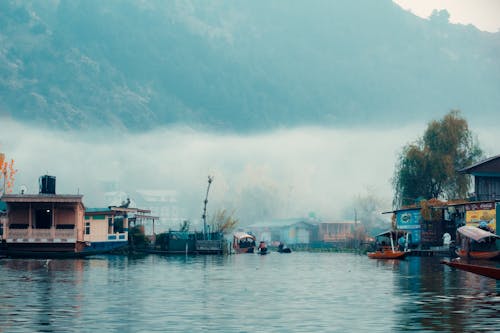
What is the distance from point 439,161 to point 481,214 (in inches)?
897

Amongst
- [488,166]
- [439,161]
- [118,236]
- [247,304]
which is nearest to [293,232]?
[439,161]

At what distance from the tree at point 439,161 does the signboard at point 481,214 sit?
18.2 m

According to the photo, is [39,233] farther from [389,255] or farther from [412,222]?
[412,222]

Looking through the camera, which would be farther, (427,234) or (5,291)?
(427,234)

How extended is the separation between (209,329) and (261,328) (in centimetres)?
156

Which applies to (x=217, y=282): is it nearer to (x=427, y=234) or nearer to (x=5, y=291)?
(x=5, y=291)

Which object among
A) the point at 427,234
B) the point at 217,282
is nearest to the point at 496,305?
the point at 217,282

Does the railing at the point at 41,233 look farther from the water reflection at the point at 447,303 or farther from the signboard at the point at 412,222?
the water reflection at the point at 447,303

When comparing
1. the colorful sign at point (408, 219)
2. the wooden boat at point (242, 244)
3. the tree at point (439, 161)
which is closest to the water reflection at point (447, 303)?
the colorful sign at point (408, 219)

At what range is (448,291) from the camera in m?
40.2

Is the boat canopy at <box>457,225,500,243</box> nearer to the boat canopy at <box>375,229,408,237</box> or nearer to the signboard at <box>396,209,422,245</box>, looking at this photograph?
the boat canopy at <box>375,229,408,237</box>

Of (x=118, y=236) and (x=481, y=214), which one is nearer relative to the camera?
(x=481, y=214)

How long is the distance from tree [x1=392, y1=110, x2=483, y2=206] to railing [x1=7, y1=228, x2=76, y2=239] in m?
46.8

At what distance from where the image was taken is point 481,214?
3465 inches
